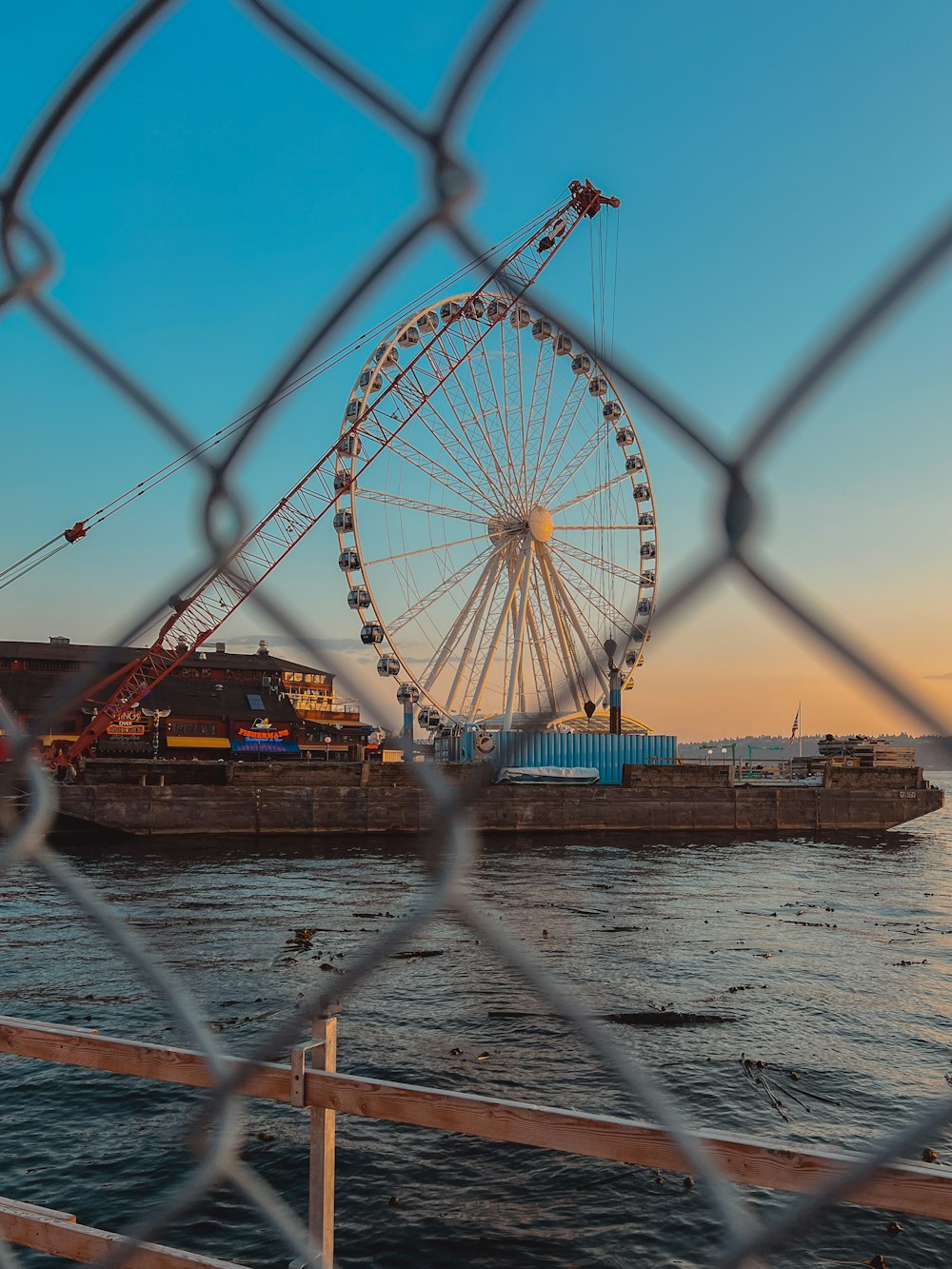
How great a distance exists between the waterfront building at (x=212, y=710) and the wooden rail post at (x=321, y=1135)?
4321cm

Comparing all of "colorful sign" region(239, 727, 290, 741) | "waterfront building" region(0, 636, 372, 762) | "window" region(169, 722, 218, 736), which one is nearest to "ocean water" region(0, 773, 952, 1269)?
"waterfront building" region(0, 636, 372, 762)

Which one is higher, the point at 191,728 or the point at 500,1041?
the point at 191,728

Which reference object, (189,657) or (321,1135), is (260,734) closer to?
(189,657)

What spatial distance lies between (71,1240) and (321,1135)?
3.01ft

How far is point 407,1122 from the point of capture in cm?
303

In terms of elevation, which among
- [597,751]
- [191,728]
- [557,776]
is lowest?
[557,776]

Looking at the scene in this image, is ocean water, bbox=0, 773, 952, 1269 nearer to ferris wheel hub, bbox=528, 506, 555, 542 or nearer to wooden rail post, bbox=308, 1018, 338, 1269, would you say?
wooden rail post, bbox=308, 1018, 338, 1269

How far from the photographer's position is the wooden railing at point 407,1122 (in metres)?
2.21

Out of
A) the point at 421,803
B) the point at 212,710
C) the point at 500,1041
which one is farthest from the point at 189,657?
the point at 500,1041

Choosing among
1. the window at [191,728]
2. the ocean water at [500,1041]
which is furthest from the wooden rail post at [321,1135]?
the window at [191,728]

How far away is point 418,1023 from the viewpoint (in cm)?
1048

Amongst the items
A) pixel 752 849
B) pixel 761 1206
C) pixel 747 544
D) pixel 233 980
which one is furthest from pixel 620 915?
pixel 747 544

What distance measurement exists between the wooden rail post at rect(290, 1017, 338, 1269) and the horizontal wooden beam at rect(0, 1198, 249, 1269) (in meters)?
0.51

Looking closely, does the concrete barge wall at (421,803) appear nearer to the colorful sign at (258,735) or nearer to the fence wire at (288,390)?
the colorful sign at (258,735)
